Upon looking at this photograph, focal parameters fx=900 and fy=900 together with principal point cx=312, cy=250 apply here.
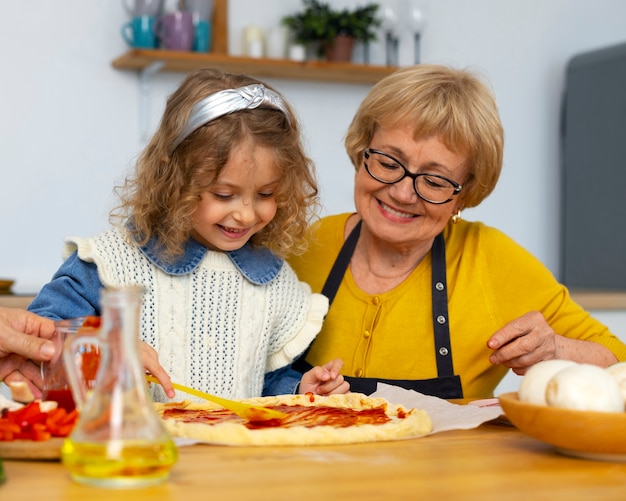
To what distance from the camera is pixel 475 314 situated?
196 centimetres

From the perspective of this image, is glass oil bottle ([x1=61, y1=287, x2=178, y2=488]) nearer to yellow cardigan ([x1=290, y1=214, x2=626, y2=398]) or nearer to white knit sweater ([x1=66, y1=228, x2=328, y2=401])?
white knit sweater ([x1=66, y1=228, x2=328, y2=401])

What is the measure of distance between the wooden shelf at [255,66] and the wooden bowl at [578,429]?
248cm

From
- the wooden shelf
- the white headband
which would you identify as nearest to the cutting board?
the white headband

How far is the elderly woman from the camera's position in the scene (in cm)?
189

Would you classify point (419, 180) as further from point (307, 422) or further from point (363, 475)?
point (363, 475)

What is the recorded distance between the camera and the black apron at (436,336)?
1.76 m

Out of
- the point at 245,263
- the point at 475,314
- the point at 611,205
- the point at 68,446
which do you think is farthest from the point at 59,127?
the point at 68,446

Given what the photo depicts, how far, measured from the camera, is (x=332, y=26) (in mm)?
3531

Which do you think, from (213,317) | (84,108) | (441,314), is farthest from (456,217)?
(84,108)

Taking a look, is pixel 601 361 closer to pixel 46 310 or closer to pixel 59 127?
pixel 46 310

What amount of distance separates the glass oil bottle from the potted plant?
281cm

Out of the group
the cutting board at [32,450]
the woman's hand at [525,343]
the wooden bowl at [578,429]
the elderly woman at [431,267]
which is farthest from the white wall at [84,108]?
the wooden bowl at [578,429]

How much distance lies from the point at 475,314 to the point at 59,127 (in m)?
1.99

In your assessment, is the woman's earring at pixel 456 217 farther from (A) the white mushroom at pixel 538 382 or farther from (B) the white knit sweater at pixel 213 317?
(A) the white mushroom at pixel 538 382
